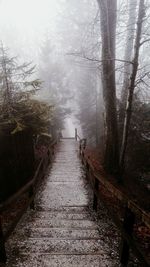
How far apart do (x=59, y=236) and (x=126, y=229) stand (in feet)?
5.54

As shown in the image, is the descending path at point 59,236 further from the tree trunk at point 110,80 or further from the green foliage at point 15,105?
the tree trunk at point 110,80

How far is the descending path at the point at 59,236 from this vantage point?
4027 mm

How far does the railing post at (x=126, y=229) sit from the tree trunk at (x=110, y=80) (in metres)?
6.19

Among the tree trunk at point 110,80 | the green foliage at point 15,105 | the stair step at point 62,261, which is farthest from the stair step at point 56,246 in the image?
the tree trunk at point 110,80

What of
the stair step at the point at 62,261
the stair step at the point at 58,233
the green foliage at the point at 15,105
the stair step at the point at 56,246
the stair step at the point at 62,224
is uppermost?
the green foliage at the point at 15,105

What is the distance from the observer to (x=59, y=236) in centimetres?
489

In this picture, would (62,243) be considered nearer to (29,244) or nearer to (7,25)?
(29,244)

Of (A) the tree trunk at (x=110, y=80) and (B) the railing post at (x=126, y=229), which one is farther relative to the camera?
(A) the tree trunk at (x=110, y=80)

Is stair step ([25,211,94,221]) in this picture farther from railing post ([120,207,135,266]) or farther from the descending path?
railing post ([120,207,135,266])

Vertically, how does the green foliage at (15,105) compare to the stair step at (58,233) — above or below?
above

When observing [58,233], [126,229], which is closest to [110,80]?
[58,233]

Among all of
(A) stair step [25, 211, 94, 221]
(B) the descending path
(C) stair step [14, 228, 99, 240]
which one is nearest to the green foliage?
(B) the descending path

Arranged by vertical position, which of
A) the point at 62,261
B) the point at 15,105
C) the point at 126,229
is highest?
the point at 15,105

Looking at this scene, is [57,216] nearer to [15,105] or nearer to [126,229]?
[126,229]
